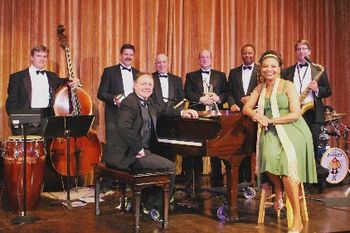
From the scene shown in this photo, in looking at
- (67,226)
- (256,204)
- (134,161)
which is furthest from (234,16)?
(67,226)

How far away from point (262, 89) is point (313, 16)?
4.44 metres

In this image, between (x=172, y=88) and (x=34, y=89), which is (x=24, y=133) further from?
(x=172, y=88)

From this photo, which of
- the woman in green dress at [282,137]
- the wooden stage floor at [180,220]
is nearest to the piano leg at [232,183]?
the wooden stage floor at [180,220]

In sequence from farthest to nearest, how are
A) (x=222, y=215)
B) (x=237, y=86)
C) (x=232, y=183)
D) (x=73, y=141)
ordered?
1. (x=237, y=86)
2. (x=73, y=141)
3. (x=222, y=215)
4. (x=232, y=183)

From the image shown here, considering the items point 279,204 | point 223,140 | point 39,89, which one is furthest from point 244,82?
point 39,89

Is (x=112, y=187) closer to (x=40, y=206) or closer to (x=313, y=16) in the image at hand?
(x=40, y=206)

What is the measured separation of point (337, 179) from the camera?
6824 millimetres

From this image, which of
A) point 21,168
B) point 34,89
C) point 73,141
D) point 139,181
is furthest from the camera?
point 34,89

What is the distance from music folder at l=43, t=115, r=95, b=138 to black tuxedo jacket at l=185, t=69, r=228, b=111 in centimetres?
154

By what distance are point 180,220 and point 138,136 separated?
35.9 inches

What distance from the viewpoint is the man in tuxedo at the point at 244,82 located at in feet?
21.1

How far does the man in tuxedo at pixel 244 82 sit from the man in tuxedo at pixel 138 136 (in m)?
1.56

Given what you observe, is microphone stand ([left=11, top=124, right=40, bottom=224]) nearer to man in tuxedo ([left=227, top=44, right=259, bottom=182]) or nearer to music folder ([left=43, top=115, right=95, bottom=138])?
music folder ([left=43, top=115, right=95, bottom=138])

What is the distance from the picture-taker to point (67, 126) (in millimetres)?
5285
